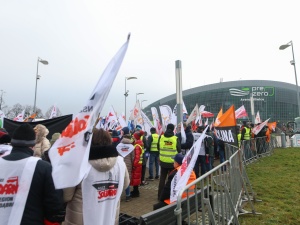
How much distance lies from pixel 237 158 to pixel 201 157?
3316mm

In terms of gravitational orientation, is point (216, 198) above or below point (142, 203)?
above

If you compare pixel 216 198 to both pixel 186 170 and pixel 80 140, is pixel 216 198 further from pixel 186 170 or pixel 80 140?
pixel 80 140

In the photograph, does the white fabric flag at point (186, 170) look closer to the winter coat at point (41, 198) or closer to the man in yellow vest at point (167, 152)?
the winter coat at point (41, 198)

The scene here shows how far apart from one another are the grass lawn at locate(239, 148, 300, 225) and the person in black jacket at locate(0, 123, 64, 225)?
13.1ft

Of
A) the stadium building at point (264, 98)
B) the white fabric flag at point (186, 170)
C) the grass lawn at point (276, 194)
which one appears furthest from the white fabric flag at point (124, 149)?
the stadium building at point (264, 98)

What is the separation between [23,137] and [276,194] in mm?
6841

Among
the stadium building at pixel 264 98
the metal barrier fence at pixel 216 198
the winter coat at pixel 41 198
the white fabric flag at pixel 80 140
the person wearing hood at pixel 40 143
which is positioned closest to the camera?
the white fabric flag at pixel 80 140

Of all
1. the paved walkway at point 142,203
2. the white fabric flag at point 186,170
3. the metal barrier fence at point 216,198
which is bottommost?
the paved walkway at point 142,203

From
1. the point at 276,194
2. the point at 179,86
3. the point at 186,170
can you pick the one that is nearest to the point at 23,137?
the point at 186,170

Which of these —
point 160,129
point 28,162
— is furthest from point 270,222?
point 160,129

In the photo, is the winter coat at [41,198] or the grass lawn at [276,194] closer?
the winter coat at [41,198]

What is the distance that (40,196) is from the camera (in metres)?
2.77

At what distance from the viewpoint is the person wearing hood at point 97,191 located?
290cm

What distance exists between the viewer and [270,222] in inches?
213
